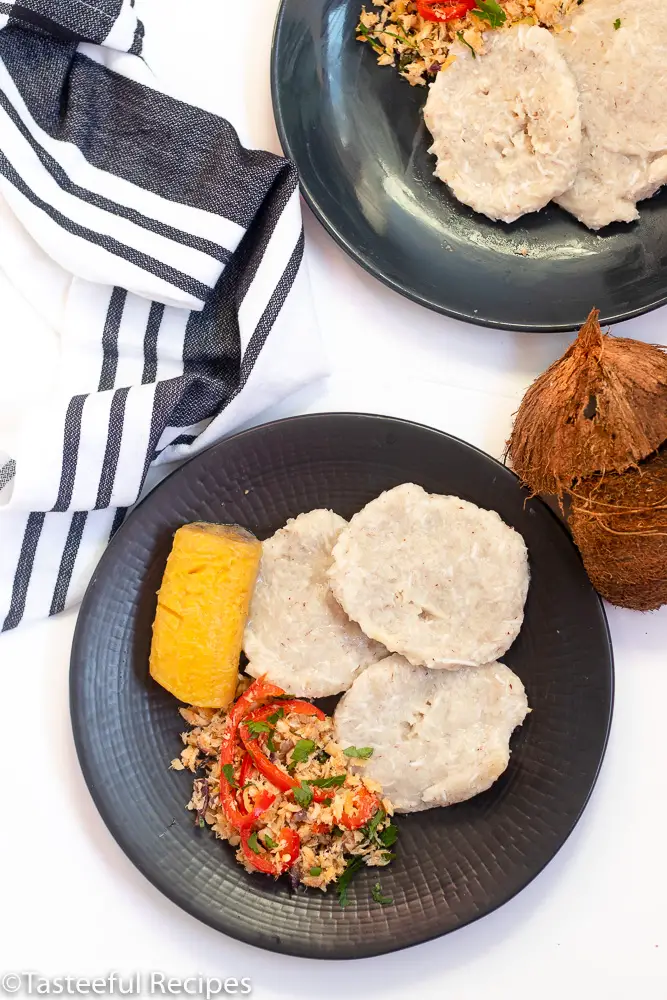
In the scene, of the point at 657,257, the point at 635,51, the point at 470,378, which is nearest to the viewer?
the point at 635,51

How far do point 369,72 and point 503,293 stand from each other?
560mm

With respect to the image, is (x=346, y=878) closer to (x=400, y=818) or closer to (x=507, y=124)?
(x=400, y=818)

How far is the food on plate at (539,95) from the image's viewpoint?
166 cm

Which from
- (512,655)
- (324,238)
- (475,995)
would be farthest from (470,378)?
(475,995)

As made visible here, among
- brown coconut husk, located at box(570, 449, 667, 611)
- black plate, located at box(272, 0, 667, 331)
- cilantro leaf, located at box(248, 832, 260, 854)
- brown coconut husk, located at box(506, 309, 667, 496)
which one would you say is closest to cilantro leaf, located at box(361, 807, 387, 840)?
cilantro leaf, located at box(248, 832, 260, 854)

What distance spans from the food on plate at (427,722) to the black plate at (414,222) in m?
0.76

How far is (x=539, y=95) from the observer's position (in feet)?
5.53

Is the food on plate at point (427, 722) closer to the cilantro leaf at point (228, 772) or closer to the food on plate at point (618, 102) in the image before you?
the cilantro leaf at point (228, 772)

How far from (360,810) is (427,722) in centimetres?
22

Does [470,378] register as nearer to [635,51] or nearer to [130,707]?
[635,51]

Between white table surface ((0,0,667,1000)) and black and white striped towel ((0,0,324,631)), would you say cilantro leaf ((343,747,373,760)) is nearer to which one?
white table surface ((0,0,667,1000))

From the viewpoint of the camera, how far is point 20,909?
6.12 feet

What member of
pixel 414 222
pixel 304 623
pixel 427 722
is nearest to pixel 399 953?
pixel 427 722

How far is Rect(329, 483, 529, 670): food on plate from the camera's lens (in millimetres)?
1711
